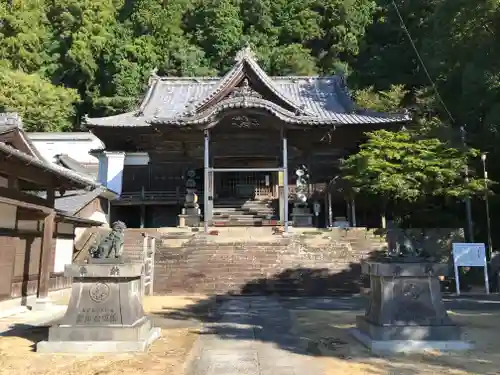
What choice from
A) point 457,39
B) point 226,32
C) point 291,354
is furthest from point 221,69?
point 291,354

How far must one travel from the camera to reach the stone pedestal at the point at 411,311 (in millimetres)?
6773

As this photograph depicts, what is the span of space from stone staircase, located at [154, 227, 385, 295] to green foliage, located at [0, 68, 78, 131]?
99.3 ft

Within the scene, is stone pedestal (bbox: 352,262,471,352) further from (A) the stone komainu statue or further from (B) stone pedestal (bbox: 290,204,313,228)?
(B) stone pedestal (bbox: 290,204,313,228)

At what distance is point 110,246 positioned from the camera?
7066mm

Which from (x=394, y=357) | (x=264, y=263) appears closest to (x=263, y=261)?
(x=264, y=263)

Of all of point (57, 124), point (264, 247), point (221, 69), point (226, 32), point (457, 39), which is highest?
point (226, 32)

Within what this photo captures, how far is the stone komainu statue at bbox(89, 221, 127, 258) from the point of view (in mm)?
7012

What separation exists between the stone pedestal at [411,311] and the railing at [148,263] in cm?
796

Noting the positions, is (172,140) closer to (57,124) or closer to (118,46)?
(57,124)

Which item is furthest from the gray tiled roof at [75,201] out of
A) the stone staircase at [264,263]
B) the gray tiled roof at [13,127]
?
the gray tiled roof at [13,127]

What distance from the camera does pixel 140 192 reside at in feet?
78.8

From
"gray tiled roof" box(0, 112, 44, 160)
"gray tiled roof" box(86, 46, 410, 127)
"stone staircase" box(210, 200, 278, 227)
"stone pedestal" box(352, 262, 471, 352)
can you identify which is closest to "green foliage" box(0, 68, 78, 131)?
"gray tiled roof" box(86, 46, 410, 127)

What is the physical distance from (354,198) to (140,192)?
11.6 m

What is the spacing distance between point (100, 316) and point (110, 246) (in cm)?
108
